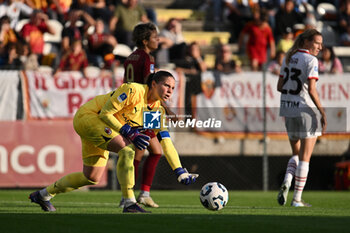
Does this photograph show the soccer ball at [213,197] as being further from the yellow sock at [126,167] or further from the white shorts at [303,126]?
the white shorts at [303,126]

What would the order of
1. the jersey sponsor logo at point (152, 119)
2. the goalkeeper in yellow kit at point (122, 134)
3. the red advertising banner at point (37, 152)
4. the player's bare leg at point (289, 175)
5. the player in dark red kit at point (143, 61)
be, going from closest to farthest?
the goalkeeper in yellow kit at point (122, 134), the jersey sponsor logo at point (152, 119), the player in dark red kit at point (143, 61), the player's bare leg at point (289, 175), the red advertising banner at point (37, 152)

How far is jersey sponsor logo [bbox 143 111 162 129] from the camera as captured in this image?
8594 mm

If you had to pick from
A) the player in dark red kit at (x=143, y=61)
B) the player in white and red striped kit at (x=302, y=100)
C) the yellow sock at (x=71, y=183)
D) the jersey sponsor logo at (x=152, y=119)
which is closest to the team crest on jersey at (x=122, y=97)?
the jersey sponsor logo at (x=152, y=119)

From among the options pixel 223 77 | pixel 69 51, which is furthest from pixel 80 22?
pixel 223 77

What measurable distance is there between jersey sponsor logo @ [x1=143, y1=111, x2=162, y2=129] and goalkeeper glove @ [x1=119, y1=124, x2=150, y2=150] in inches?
16.8

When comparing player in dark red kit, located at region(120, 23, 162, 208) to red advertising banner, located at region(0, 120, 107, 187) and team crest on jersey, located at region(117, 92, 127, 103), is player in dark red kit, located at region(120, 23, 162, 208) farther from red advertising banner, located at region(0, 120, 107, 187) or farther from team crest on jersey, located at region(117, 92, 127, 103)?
red advertising banner, located at region(0, 120, 107, 187)

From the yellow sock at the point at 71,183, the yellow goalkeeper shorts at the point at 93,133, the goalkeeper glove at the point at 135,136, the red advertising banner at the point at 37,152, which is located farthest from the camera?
the red advertising banner at the point at 37,152

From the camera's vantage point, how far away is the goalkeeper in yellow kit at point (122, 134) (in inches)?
323

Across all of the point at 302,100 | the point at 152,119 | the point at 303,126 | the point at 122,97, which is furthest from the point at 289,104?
the point at 122,97

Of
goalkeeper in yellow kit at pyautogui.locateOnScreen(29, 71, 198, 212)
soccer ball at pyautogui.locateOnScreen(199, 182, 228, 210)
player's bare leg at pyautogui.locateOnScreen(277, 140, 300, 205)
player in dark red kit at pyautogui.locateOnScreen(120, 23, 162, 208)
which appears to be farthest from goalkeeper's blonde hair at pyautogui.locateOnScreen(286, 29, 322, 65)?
goalkeeper in yellow kit at pyautogui.locateOnScreen(29, 71, 198, 212)

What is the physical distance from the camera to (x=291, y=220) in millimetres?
7641

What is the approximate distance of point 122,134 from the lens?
27.0 feet

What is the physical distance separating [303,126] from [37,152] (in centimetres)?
644

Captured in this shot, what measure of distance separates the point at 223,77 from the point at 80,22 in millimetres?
4573
